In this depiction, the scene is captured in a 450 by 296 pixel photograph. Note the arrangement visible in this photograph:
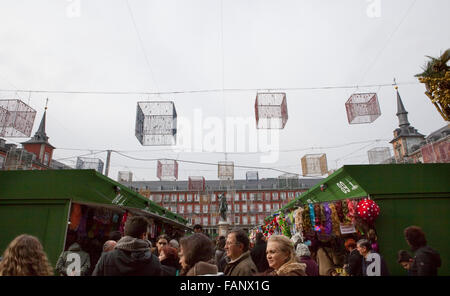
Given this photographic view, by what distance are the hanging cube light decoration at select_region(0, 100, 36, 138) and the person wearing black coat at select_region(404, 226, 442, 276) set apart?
39.9 ft

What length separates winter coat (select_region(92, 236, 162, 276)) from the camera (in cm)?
246

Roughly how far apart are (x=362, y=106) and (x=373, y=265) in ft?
20.3

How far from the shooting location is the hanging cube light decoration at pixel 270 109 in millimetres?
8003

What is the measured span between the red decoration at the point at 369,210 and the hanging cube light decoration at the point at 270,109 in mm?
3319

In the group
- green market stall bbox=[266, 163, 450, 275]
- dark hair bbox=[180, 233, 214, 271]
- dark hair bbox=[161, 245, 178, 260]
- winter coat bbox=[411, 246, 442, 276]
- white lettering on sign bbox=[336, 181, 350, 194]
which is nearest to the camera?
dark hair bbox=[180, 233, 214, 271]

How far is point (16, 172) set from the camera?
6.44 m

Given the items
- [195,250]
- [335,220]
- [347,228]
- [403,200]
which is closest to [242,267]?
[195,250]

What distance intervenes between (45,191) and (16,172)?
105 centimetres

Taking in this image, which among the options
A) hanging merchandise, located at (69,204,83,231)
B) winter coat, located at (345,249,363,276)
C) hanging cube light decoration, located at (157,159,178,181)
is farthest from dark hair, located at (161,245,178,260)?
hanging cube light decoration, located at (157,159,178,181)

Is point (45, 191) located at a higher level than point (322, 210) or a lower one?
higher

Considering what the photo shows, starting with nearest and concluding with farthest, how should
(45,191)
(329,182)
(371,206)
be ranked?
1. (371,206)
2. (45,191)
3. (329,182)

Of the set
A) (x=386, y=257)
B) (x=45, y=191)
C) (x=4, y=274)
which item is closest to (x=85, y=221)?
(x=45, y=191)

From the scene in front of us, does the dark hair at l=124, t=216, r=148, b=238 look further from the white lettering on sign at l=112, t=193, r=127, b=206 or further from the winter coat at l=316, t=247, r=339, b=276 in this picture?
the white lettering on sign at l=112, t=193, r=127, b=206
